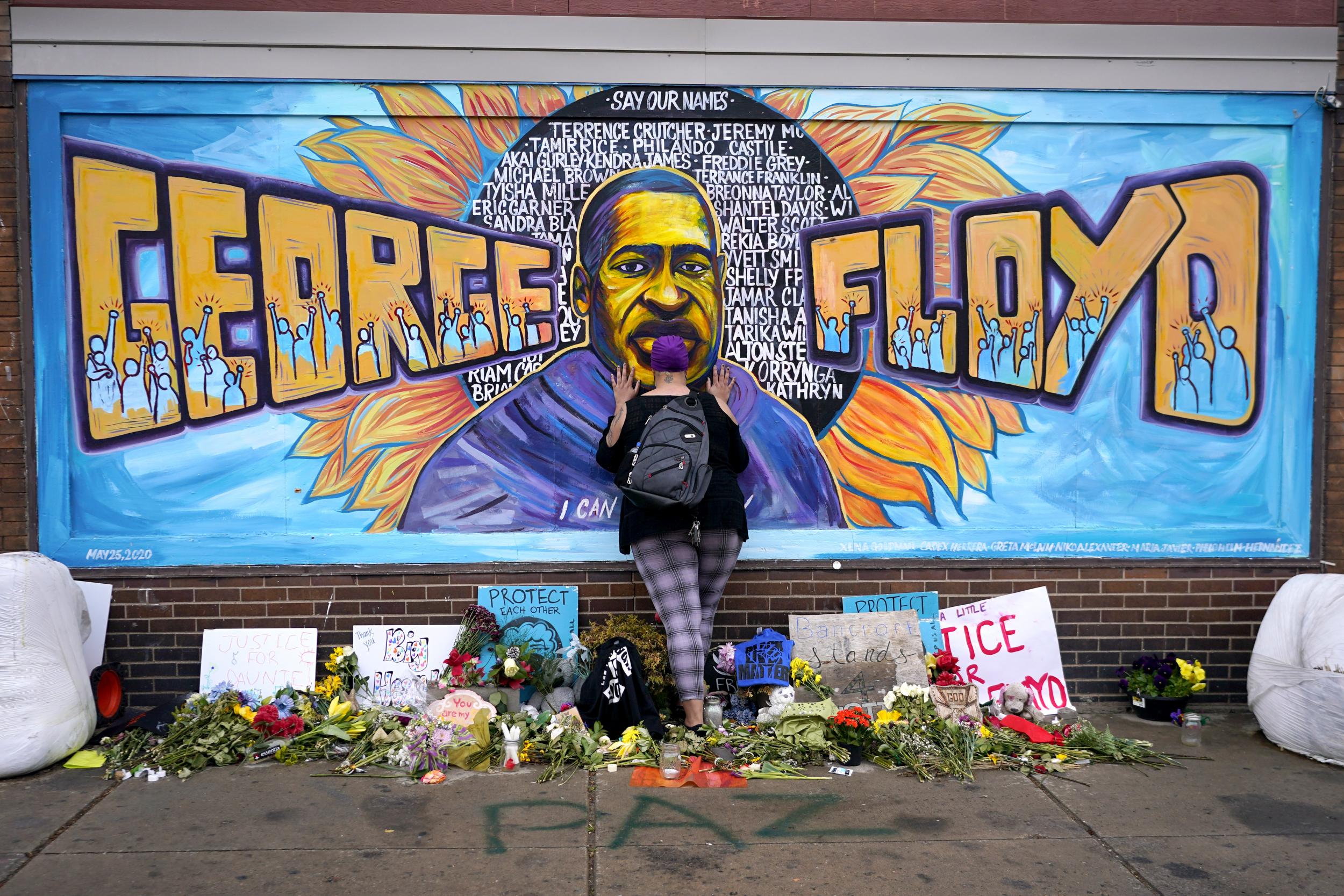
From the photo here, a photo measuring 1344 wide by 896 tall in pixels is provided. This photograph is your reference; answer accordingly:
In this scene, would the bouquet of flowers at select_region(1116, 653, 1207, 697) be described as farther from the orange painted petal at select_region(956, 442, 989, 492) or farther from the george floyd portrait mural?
the orange painted petal at select_region(956, 442, 989, 492)

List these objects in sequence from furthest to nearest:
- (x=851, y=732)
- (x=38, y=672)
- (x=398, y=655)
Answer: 1. (x=398, y=655)
2. (x=851, y=732)
3. (x=38, y=672)

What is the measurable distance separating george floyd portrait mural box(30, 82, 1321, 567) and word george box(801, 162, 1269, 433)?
0.06 feet

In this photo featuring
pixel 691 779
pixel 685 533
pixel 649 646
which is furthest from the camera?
pixel 649 646

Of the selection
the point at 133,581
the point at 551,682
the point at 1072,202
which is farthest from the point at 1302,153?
the point at 133,581

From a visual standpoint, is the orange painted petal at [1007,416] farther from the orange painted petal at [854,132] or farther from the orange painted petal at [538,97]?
the orange painted petal at [538,97]

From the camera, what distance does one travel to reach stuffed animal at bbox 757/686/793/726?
5.10 meters

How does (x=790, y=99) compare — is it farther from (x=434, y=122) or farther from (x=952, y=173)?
(x=434, y=122)

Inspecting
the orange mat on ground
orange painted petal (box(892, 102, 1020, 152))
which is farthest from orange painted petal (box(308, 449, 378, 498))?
orange painted petal (box(892, 102, 1020, 152))

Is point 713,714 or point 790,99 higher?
point 790,99

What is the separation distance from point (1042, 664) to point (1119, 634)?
1.75 ft

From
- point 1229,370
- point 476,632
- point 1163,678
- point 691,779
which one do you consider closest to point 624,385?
point 476,632

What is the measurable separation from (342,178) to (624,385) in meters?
1.95

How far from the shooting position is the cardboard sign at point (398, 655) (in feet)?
18.1

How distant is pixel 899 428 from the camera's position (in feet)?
19.0
